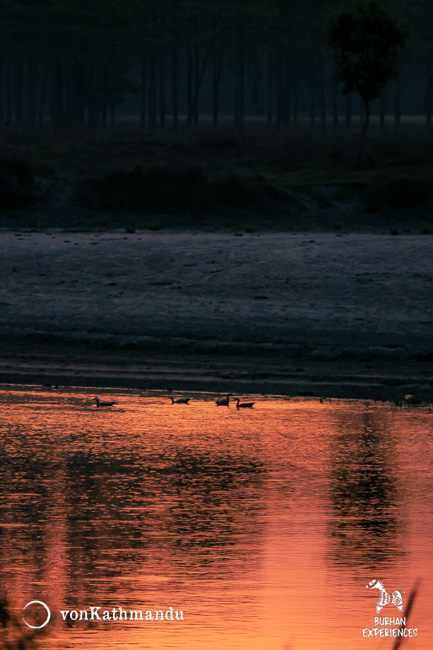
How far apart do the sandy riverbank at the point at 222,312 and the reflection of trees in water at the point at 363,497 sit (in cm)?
258

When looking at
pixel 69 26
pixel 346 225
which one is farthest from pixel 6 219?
pixel 69 26

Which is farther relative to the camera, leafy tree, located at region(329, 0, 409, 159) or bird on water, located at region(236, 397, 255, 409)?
leafy tree, located at region(329, 0, 409, 159)

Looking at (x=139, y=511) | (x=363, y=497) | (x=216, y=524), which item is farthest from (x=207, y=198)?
(x=216, y=524)

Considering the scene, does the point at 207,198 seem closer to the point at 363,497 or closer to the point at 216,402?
the point at 216,402

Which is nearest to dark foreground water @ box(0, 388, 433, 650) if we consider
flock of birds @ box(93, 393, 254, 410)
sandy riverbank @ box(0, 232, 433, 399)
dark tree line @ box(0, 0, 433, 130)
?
flock of birds @ box(93, 393, 254, 410)

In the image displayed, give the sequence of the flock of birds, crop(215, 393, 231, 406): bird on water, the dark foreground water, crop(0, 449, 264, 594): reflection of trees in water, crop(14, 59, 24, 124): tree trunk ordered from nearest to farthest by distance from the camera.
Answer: the dark foreground water, crop(0, 449, 264, 594): reflection of trees in water, the flock of birds, crop(215, 393, 231, 406): bird on water, crop(14, 59, 24, 124): tree trunk

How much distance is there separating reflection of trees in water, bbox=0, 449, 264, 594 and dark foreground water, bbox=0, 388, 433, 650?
0.07 ft

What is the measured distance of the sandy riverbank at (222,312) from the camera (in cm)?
1680

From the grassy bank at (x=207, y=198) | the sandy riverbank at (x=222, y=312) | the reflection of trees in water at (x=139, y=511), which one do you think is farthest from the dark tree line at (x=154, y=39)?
the reflection of trees in water at (x=139, y=511)

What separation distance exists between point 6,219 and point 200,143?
21.2 meters

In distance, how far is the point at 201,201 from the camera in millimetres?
35125

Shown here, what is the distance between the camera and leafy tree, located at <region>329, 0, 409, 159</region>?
47.2m

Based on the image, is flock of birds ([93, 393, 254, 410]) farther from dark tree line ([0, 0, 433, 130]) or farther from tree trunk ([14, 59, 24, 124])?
tree trunk ([14, 59, 24, 124])

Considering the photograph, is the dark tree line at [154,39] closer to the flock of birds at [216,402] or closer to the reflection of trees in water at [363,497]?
the flock of birds at [216,402]
